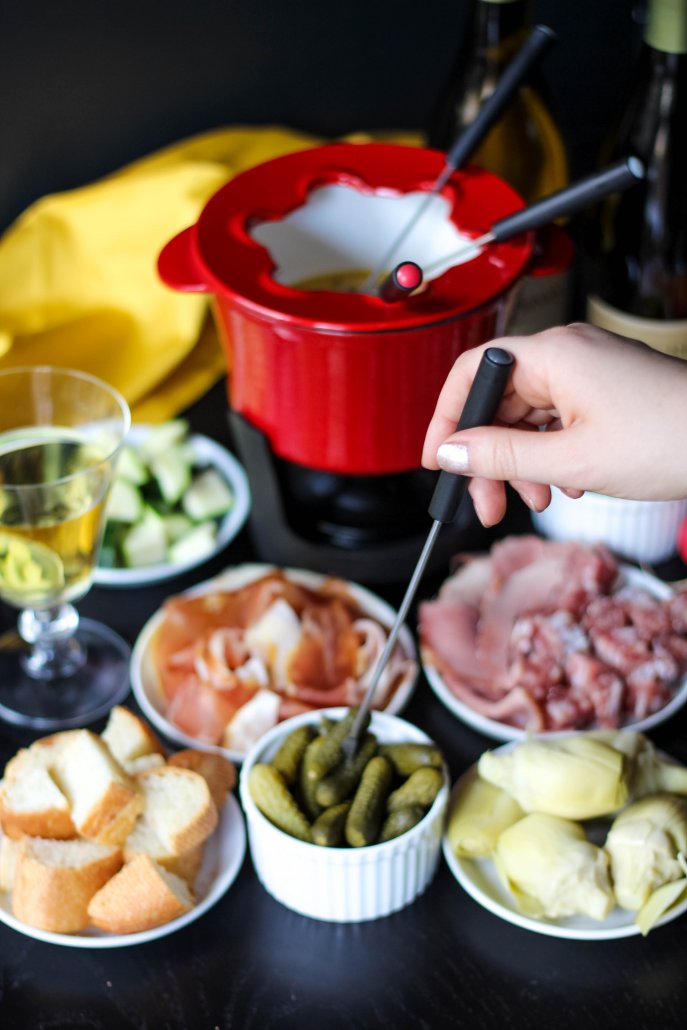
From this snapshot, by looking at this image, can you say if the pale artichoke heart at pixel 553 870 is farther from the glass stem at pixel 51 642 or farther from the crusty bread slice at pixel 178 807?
the glass stem at pixel 51 642

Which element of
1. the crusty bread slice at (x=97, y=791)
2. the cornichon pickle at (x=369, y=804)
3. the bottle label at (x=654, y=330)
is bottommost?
the crusty bread slice at (x=97, y=791)

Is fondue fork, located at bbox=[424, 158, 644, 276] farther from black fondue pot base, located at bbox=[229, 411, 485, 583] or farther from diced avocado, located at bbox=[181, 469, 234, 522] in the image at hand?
diced avocado, located at bbox=[181, 469, 234, 522]

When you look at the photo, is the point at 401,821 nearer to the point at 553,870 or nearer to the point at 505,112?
the point at 553,870

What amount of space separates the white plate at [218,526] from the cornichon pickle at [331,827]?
0.37 metres

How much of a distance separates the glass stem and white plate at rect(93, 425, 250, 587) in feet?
0.23

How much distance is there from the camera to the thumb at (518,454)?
2.62 feet

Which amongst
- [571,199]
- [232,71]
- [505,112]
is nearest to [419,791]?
[571,199]

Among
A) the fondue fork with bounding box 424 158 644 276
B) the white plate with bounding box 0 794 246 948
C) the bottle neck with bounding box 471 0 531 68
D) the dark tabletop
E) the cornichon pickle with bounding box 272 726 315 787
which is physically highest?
the bottle neck with bounding box 471 0 531 68

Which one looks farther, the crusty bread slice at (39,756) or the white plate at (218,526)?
the white plate at (218,526)

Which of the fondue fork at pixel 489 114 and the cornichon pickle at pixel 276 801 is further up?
the fondue fork at pixel 489 114

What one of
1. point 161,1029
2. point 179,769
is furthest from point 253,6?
point 161,1029

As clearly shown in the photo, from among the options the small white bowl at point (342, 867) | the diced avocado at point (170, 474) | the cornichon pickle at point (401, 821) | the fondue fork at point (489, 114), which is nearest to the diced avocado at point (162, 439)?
the diced avocado at point (170, 474)

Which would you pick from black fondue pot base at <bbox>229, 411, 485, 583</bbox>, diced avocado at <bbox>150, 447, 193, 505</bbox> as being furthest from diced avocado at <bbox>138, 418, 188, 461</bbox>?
black fondue pot base at <bbox>229, 411, 485, 583</bbox>

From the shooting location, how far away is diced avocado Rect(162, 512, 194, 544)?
1240mm
